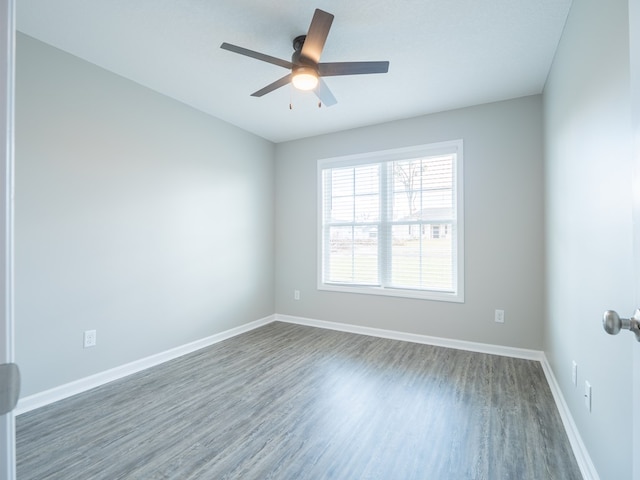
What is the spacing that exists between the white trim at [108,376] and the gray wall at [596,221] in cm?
332

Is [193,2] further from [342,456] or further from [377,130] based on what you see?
[342,456]

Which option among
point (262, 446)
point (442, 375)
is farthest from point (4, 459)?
point (442, 375)

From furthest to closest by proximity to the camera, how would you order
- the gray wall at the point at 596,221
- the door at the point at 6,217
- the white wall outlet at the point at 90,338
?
the white wall outlet at the point at 90,338 < the gray wall at the point at 596,221 < the door at the point at 6,217

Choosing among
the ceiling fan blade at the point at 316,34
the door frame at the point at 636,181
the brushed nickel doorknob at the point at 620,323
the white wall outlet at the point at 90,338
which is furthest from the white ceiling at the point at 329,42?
the white wall outlet at the point at 90,338

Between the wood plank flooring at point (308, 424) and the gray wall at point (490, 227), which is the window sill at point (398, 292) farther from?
the wood plank flooring at point (308, 424)

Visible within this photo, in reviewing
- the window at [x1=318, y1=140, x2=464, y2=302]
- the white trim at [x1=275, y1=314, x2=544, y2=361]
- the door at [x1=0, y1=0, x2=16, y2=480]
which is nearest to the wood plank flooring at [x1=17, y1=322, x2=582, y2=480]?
the white trim at [x1=275, y1=314, x2=544, y2=361]

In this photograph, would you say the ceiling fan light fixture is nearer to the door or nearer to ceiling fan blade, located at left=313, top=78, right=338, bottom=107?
ceiling fan blade, located at left=313, top=78, right=338, bottom=107

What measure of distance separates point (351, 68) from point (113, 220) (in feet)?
7.66

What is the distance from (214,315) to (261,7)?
3.07 m

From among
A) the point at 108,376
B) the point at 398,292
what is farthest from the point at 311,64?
the point at 108,376

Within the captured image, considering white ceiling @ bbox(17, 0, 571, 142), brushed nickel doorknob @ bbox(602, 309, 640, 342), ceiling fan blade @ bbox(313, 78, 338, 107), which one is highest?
white ceiling @ bbox(17, 0, 571, 142)

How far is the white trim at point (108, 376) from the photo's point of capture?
225cm

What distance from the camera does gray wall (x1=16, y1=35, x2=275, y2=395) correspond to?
2.27 meters

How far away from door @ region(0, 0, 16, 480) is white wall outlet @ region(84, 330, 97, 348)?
2486mm
